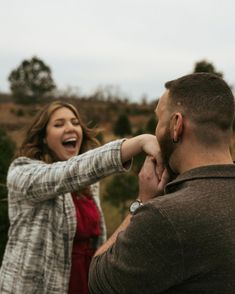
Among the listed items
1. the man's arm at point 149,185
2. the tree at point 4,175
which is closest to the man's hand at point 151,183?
the man's arm at point 149,185

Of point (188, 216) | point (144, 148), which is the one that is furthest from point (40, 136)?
point (188, 216)

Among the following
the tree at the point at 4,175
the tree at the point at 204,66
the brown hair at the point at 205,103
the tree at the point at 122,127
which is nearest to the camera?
the brown hair at the point at 205,103

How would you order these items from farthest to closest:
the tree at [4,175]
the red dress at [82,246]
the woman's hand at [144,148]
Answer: the tree at [4,175]
the red dress at [82,246]
the woman's hand at [144,148]

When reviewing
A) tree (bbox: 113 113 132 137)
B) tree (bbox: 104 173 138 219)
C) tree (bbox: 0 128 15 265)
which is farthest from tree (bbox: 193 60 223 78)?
tree (bbox: 0 128 15 265)

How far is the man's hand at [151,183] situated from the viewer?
216cm

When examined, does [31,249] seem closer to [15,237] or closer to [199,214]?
[15,237]

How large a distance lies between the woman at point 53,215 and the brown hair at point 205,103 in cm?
78

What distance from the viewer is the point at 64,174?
2859mm

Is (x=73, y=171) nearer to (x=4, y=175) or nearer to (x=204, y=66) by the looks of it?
(x=4, y=175)

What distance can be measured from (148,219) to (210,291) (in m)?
0.30

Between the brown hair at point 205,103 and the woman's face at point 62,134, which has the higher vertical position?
the brown hair at point 205,103

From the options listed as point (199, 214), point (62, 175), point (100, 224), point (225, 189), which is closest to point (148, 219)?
point (199, 214)

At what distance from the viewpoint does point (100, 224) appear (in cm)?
353

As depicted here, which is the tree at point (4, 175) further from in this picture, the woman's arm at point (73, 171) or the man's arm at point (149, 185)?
the man's arm at point (149, 185)
